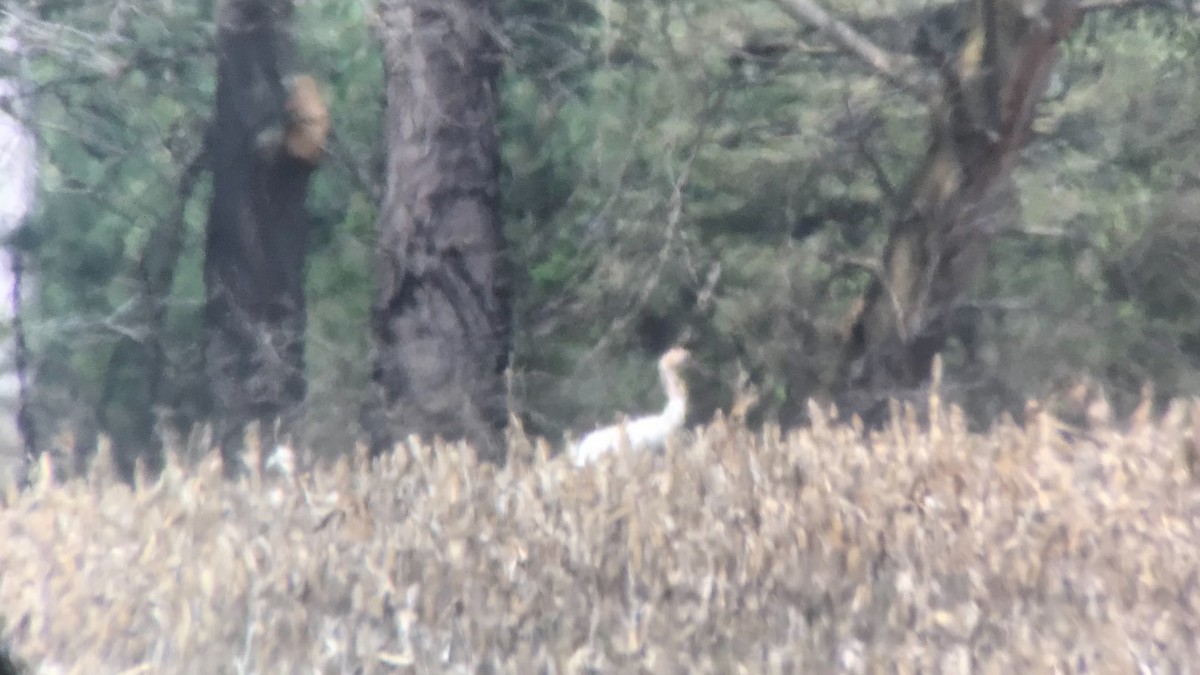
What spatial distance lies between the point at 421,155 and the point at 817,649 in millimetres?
4629

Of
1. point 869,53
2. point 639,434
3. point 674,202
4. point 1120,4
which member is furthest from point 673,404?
point 1120,4

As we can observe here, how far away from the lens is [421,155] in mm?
7898

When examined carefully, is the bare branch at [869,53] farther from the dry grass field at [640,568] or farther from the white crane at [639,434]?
the dry grass field at [640,568]

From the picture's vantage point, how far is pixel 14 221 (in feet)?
28.7

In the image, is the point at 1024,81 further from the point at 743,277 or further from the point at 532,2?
the point at 532,2

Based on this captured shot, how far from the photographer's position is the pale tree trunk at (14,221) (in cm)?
732

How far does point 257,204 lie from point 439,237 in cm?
194

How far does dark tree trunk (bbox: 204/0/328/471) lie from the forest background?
162mm

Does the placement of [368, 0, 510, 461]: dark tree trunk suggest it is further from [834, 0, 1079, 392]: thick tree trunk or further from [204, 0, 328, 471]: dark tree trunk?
[834, 0, 1079, 392]: thick tree trunk

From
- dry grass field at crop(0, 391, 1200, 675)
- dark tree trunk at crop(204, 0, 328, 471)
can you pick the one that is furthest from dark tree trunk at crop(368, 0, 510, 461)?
dry grass field at crop(0, 391, 1200, 675)

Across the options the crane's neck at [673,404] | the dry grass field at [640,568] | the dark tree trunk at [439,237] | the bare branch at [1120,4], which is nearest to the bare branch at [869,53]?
the bare branch at [1120,4]

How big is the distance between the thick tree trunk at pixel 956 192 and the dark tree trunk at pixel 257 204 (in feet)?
12.4

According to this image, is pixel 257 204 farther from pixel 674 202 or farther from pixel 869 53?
pixel 869 53

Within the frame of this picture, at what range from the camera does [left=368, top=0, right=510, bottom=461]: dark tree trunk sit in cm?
779
